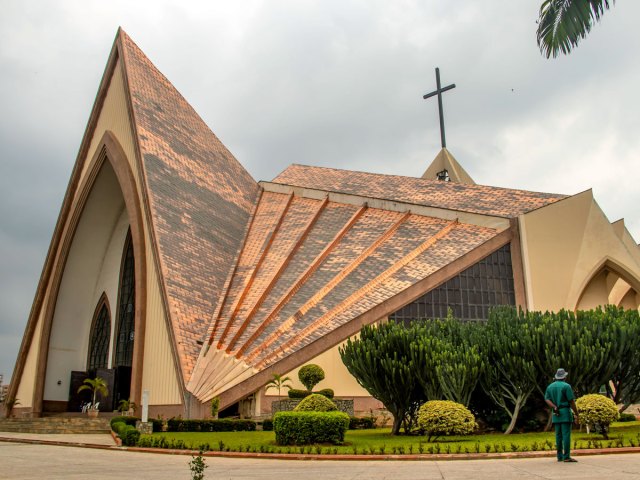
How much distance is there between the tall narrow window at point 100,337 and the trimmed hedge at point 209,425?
1493 cm

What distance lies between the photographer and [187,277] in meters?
21.9

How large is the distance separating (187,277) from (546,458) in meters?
15.2

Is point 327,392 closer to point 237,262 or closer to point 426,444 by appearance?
point 426,444

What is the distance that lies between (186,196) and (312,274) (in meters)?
6.59

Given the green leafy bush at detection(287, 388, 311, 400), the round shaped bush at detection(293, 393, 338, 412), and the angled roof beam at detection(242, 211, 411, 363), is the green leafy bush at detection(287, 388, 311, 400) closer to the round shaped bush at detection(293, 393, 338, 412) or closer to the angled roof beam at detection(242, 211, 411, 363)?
the angled roof beam at detection(242, 211, 411, 363)

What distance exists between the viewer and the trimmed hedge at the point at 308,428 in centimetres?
1148

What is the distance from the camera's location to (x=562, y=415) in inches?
335

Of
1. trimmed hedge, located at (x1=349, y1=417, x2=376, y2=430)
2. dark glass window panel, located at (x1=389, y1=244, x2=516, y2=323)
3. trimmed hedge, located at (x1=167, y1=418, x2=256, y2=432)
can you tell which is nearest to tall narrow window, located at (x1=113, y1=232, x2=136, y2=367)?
trimmed hedge, located at (x1=167, y1=418, x2=256, y2=432)

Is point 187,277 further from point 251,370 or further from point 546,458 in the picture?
point 546,458

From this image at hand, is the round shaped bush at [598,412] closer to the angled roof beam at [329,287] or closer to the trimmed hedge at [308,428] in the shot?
the trimmed hedge at [308,428]

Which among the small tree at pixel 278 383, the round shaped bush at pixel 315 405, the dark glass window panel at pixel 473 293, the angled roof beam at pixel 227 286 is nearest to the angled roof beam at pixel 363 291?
the small tree at pixel 278 383

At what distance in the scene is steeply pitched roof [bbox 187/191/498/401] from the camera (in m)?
18.8

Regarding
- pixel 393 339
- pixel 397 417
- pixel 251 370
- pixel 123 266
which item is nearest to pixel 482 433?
pixel 397 417

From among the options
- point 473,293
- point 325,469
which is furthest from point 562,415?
point 473,293
